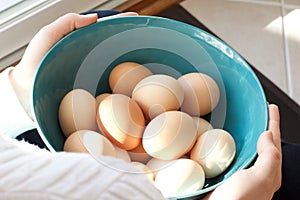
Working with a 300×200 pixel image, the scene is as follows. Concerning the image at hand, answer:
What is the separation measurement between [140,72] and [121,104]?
67 mm

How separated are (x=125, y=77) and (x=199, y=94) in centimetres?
8

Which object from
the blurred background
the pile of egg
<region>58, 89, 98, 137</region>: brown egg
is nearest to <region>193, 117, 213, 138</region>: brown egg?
the pile of egg

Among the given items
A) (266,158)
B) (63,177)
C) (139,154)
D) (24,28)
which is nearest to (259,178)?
(266,158)

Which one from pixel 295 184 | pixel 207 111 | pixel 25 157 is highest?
pixel 25 157

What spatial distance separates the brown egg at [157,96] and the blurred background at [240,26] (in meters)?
0.36

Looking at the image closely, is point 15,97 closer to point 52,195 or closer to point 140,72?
point 140,72

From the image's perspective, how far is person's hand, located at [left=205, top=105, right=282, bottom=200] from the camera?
1.49 ft

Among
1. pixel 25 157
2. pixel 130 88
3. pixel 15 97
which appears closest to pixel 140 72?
Answer: pixel 130 88

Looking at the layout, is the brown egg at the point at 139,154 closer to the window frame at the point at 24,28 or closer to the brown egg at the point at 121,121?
the brown egg at the point at 121,121

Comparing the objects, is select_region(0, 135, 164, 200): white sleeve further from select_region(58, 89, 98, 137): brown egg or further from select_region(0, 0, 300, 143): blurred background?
select_region(0, 0, 300, 143): blurred background

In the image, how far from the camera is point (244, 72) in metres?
0.53

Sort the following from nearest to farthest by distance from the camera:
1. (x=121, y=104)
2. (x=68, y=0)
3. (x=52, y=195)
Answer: (x=52, y=195) < (x=121, y=104) < (x=68, y=0)

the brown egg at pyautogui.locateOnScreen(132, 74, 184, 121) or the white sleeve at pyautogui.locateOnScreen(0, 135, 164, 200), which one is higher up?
the white sleeve at pyautogui.locateOnScreen(0, 135, 164, 200)

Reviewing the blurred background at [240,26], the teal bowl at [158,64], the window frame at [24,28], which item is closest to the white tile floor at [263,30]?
the blurred background at [240,26]
